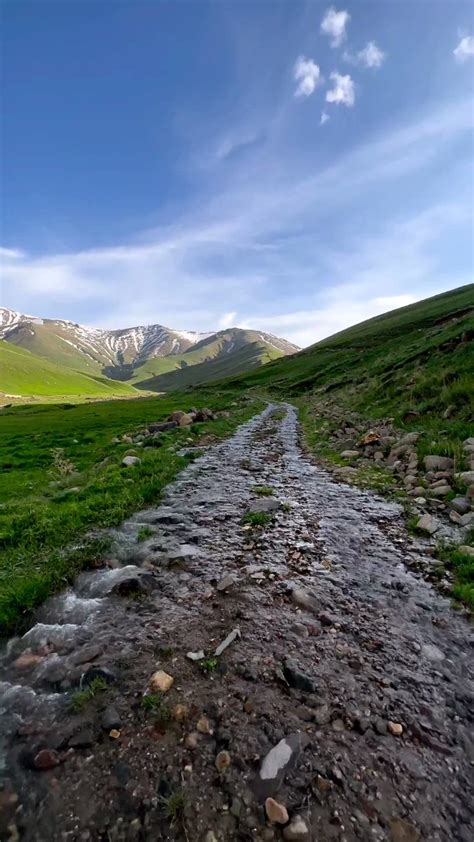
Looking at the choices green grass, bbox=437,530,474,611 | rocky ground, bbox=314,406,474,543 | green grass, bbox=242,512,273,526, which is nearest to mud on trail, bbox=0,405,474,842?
green grass, bbox=437,530,474,611

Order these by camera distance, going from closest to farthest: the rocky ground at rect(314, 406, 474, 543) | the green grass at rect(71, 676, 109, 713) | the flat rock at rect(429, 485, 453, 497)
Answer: the green grass at rect(71, 676, 109, 713) < the rocky ground at rect(314, 406, 474, 543) < the flat rock at rect(429, 485, 453, 497)

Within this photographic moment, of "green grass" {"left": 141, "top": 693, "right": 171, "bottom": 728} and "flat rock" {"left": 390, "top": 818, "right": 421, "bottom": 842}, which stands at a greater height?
"green grass" {"left": 141, "top": 693, "right": 171, "bottom": 728}

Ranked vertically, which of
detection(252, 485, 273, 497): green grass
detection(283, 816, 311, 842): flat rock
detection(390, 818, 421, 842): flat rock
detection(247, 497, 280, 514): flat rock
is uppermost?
detection(283, 816, 311, 842): flat rock

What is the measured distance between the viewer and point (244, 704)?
204 inches

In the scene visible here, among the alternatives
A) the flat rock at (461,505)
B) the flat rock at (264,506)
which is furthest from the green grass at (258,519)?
the flat rock at (461,505)

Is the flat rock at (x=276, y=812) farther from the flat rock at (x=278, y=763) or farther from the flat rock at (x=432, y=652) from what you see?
the flat rock at (x=432, y=652)

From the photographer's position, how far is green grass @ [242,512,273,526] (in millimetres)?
11406

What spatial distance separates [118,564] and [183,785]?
561 centimetres

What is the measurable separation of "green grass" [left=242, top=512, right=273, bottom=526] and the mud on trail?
65.1 inches

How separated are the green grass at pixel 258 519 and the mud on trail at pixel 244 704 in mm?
1653

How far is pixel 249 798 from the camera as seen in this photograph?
3975 mm

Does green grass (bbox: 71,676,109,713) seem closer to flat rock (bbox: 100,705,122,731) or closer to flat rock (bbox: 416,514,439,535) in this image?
flat rock (bbox: 100,705,122,731)

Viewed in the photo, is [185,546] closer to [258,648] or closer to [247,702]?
[258,648]

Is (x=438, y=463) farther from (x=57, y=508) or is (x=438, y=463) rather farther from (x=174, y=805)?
(x=57, y=508)
